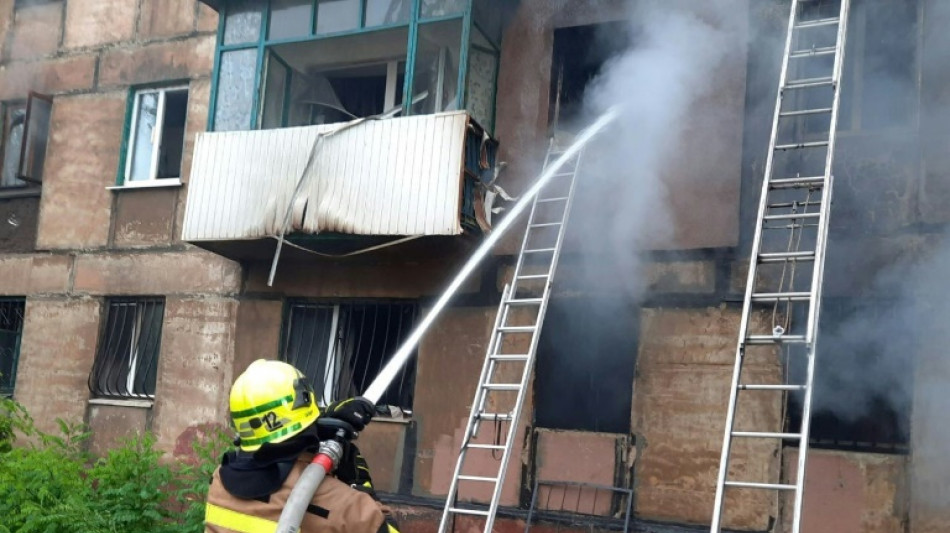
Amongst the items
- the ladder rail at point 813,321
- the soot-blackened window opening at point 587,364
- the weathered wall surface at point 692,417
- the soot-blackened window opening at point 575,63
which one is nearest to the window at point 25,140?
the soot-blackened window opening at point 575,63

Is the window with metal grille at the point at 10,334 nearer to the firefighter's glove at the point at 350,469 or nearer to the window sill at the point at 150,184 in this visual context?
the window sill at the point at 150,184

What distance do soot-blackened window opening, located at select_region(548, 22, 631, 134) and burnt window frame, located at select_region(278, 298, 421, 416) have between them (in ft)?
7.14

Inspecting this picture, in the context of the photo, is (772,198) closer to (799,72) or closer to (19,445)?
(799,72)

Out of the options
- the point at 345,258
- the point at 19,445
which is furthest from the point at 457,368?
the point at 19,445

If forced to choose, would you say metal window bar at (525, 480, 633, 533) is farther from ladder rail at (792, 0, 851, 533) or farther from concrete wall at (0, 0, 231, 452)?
concrete wall at (0, 0, 231, 452)

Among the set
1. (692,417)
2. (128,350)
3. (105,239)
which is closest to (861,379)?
(692,417)

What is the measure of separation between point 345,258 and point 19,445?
4478 mm

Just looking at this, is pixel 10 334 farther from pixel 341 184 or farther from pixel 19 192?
pixel 341 184

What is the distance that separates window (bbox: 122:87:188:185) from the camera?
10438 millimetres

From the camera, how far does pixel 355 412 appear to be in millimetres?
3537

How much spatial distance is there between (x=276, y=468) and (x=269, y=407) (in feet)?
0.72

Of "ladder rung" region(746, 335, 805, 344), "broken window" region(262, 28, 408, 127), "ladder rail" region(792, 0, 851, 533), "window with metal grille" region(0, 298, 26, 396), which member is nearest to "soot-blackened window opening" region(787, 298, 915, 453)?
"ladder rail" region(792, 0, 851, 533)

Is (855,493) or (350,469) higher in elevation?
(350,469)

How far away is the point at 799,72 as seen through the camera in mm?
7121
